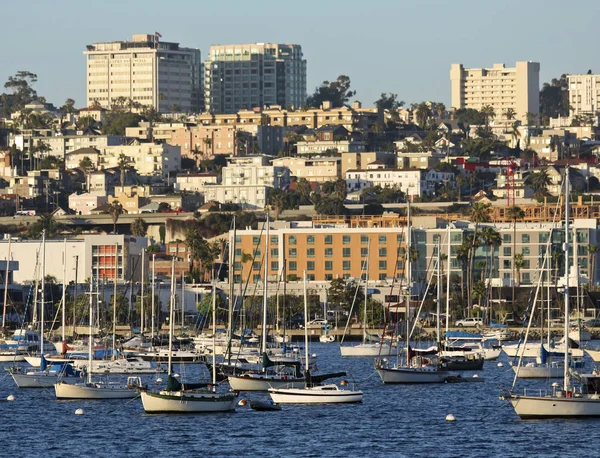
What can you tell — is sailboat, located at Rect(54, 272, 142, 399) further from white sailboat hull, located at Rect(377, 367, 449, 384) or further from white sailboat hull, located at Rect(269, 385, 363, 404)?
white sailboat hull, located at Rect(377, 367, 449, 384)

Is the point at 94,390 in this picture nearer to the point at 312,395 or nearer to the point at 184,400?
the point at 184,400

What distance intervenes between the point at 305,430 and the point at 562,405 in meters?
9.73

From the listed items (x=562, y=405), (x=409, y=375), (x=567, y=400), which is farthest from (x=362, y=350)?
(x=567, y=400)

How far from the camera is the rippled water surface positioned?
58.1 metres

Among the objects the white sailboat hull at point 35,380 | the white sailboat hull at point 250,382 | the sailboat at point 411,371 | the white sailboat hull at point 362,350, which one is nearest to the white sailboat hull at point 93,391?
the white sailboat hull at point 250,382

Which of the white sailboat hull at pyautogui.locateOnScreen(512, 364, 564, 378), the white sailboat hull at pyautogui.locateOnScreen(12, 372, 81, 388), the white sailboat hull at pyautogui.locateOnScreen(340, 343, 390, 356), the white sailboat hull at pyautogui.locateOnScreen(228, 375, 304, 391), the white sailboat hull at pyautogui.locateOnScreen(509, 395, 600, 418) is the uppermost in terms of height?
the white sailboat hull at pyautogui.locateOnScreen(509, 395, 600, 418)

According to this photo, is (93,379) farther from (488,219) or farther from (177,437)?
(488,219)

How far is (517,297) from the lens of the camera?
148 meters

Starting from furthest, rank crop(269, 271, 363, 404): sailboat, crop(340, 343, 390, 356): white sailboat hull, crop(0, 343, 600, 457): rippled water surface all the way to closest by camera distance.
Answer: crop(340, 343, 390, 356): white sailboat hull
crop(269, 271, 363, 404): sailboat
crop(0, 343, 600, 457): rippled water surface

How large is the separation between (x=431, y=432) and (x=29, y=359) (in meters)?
38.4

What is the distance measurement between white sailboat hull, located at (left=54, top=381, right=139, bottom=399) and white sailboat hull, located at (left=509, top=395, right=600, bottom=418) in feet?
63.4

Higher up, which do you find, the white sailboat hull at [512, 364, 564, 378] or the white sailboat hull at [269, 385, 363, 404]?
the white sailboat hull at [269, 385, 363, 404]

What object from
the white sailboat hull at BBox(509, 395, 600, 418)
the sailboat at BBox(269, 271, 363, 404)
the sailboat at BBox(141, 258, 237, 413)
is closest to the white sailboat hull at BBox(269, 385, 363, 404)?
the sailboat at BBox(269, 271, 363, 404)

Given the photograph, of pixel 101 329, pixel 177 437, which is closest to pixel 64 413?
pixel 177 437
